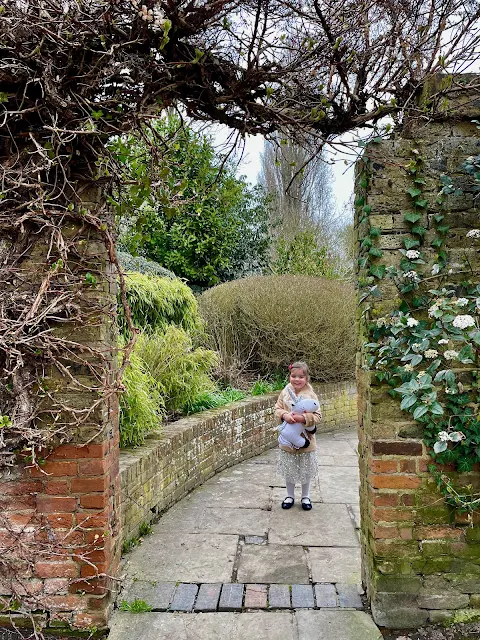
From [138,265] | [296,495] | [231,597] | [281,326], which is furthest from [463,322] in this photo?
[138,265]

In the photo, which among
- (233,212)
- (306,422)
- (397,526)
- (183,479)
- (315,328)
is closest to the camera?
(397,526)

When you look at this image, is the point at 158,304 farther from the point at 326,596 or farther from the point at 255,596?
the point at 326,596

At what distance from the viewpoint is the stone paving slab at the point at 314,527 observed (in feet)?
14.9

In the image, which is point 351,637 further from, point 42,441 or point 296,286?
point 296,286

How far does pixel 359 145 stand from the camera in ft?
10.5

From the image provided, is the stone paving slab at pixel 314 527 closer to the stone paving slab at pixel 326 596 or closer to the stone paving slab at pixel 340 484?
the stone paving slab at pixel 340 484

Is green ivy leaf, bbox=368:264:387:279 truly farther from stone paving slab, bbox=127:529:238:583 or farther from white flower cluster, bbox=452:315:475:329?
stone paving slab, bbox=127:529:238:583

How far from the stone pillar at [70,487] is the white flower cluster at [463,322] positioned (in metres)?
1.97

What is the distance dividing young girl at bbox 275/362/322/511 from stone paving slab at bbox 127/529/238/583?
92 cm

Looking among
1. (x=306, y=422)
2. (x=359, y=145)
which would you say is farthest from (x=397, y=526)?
(x=359, y=145)

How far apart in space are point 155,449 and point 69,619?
1.95 m

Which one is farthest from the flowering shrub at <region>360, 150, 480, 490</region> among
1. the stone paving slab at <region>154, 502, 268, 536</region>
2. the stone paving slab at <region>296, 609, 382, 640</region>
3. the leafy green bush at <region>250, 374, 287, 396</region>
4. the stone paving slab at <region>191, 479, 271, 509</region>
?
the leafy green bush at <region>250, 374, 287, 396</region>

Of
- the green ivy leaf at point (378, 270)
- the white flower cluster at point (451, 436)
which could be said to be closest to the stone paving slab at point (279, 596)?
the white flower cluster at point (451, 436)

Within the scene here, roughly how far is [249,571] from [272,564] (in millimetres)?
216
